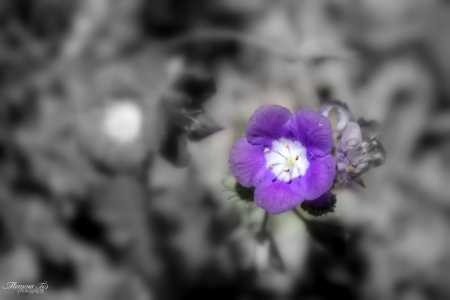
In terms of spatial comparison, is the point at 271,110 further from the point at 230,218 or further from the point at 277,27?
the point at 277,27

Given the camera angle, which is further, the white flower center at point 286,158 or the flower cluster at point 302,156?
the white flower center at point 286,158

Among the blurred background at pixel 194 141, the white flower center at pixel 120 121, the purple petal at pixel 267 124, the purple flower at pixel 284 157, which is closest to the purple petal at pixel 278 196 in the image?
the purple flower at pixel 284 157

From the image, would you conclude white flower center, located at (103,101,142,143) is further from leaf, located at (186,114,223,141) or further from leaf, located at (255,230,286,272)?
leaf, located at (255,230,286,272)

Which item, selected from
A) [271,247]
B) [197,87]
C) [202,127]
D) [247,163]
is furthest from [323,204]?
[197,87]

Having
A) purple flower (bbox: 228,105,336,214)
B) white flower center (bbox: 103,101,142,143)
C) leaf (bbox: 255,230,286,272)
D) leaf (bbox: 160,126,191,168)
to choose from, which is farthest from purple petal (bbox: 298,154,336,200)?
white flower center (bbox: 103,101,142,143)

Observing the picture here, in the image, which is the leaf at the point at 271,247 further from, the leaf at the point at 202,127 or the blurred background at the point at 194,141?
the leaf at the point at 202,127

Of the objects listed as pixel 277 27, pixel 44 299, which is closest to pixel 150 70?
pixel 277 27
